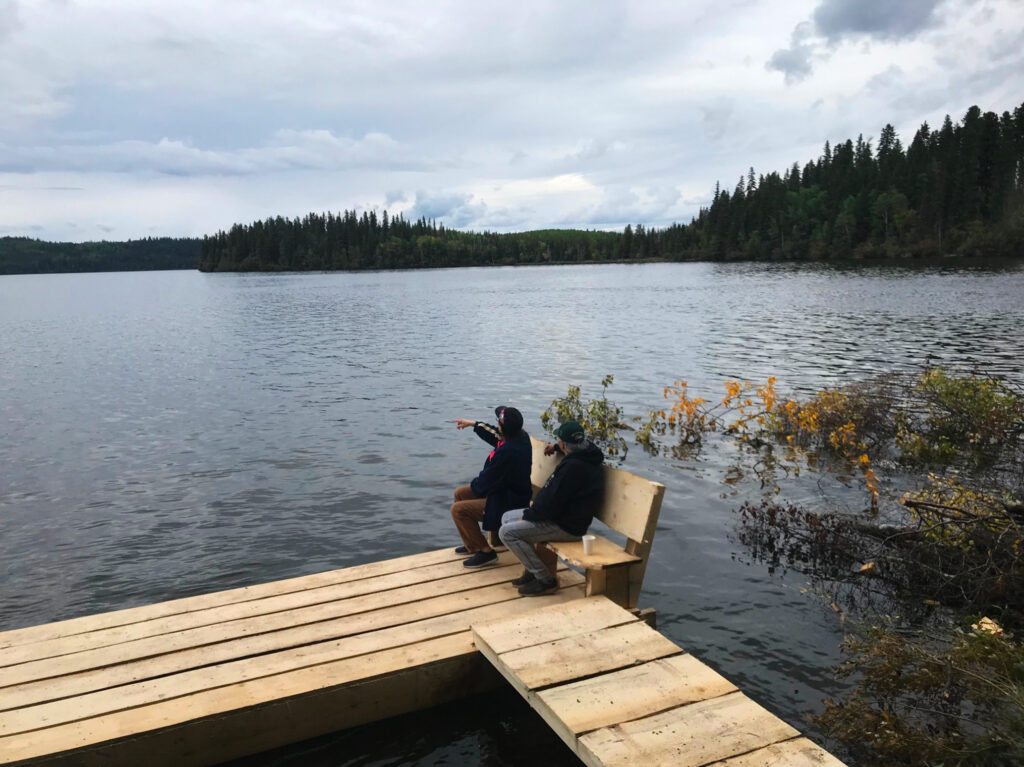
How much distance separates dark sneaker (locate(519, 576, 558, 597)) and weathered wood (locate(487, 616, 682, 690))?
128cm

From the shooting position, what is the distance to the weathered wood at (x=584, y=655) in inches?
209

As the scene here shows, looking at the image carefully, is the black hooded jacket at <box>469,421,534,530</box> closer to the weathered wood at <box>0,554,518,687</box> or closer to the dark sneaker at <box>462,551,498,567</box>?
the dark sneaker at <box>462,551,498,567</box>

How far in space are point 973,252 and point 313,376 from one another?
108 meters

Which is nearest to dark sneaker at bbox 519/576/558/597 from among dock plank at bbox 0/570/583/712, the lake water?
dock plank at bbox 0/570/583/712

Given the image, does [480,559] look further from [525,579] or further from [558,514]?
[558,514]

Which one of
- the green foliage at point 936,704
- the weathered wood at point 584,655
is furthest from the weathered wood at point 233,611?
the green foliage at point 936,704

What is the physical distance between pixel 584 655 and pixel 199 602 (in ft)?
13.0

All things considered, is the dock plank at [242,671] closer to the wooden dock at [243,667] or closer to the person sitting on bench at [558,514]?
the wooden dock at [243,667]

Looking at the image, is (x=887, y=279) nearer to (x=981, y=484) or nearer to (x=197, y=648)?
(x=981, y=484)

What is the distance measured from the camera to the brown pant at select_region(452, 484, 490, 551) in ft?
26.4

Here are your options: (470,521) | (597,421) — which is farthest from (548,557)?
(597,421)

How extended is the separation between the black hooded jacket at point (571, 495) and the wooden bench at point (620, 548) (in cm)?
21

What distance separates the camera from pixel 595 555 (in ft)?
22.8

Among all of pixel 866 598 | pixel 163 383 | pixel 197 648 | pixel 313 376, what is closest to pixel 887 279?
pixel 313 376
